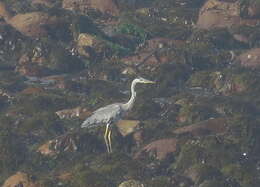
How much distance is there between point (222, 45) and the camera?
32281 millimetres

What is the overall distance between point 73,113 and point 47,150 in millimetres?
3193

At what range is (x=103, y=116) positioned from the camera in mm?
22203

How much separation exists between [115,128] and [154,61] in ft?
24.4

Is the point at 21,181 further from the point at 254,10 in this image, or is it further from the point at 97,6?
the point at 254,10

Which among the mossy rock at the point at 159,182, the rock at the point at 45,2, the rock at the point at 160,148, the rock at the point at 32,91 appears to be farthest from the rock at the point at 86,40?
the mossy rock at the point at 159,182

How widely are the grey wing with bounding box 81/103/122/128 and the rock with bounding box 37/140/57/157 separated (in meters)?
1.45

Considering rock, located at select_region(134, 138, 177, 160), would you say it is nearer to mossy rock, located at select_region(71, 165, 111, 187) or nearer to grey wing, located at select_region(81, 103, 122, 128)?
grey wing, located at select_region(81, 103, 122, 128)

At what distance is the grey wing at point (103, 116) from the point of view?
22.1m

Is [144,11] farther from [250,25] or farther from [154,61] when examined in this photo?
[154,61]

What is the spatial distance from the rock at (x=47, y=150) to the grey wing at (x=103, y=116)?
4.75 ft

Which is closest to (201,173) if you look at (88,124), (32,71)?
(88,124)

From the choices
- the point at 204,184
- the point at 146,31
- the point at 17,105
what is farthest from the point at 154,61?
the point at 204,184

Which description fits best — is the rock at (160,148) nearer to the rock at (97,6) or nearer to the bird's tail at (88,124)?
the bird's tail at (88,124)

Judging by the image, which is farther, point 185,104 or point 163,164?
point 185,104
